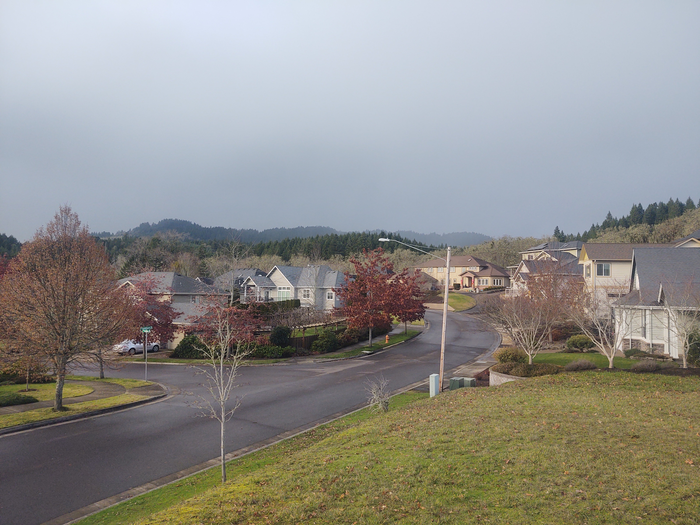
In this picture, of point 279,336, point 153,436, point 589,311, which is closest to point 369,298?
point 279,336

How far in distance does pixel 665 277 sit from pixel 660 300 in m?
1.89

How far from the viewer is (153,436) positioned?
1505 cm

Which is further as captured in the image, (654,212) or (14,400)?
(654,212)

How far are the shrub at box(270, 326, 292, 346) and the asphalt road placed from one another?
7213mm

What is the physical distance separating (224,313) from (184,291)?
1569 cm

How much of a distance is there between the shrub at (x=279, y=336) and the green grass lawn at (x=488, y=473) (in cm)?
2262

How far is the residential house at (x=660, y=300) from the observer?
22875mm

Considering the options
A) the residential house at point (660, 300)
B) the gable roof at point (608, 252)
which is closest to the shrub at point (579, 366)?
the residential house at point (660, 300)

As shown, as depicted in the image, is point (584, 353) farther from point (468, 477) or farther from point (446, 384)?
point (468, 477)

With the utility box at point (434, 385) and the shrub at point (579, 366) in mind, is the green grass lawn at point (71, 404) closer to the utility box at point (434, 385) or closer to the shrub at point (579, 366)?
the utility box at point (434, 385)

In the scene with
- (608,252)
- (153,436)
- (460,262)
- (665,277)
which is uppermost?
(460,262)

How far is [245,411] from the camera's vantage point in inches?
722

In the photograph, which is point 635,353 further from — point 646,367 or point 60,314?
point 60,314

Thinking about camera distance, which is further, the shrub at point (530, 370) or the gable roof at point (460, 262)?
the gable roof at point (460, 262)
